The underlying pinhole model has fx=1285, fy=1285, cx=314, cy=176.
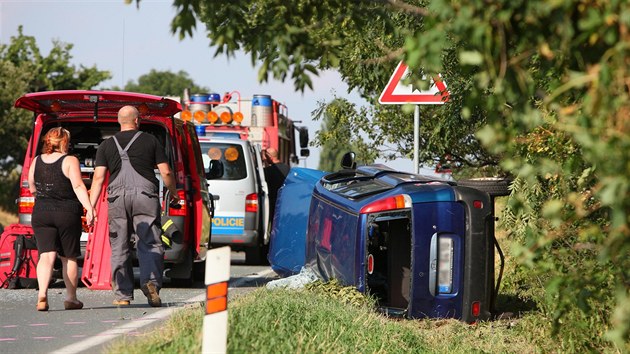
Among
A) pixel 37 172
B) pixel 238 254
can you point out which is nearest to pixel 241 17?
pixel 37 172

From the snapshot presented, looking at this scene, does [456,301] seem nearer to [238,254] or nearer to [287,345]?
[287,345]

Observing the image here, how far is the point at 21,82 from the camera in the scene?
158ft

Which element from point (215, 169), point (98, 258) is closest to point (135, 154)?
point (98, 258)

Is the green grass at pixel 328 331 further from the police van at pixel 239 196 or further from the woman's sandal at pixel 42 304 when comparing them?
the police van at pixel 239 196

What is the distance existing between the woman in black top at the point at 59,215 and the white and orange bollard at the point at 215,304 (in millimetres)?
5164

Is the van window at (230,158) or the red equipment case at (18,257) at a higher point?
the van window at (230,158)

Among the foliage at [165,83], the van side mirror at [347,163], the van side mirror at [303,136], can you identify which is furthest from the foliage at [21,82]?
the foliage at [165,83]

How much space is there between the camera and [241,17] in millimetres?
5910

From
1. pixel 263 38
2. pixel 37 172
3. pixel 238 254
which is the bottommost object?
pixel 238 254

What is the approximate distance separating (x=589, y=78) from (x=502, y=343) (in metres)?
5.58

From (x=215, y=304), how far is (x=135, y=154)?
17.4 ft

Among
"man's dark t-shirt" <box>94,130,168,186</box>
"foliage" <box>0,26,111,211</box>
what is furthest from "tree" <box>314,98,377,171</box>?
"foliage" <box>0,26,111,211</box>

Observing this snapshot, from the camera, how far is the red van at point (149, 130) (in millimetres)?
12906

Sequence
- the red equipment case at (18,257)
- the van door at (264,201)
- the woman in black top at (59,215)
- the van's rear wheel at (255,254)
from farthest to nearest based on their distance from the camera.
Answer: the van's rear wheel at (255,254) < the van door at (264,201) < the red equipment case at (18,257) < the woman in black top at (59,215)
